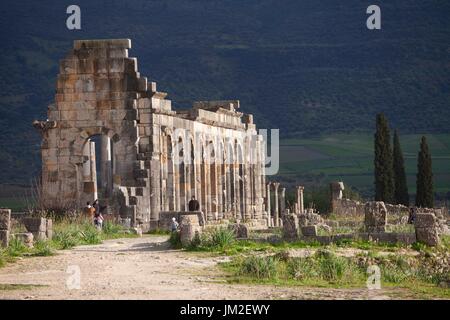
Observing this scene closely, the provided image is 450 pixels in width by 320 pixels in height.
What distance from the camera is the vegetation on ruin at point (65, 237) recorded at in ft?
95.2

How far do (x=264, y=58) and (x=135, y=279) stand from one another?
141413mm

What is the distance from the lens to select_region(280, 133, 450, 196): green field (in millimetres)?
116875

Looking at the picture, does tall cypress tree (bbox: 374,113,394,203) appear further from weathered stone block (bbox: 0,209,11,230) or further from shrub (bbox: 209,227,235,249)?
weathered stone block (bbox: 0,209,11,230)

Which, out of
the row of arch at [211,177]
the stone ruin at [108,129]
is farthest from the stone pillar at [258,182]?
the stone ruin at [108,129]

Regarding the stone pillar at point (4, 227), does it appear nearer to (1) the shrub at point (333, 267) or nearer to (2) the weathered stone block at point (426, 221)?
(1) the shrub at point (333, 267)

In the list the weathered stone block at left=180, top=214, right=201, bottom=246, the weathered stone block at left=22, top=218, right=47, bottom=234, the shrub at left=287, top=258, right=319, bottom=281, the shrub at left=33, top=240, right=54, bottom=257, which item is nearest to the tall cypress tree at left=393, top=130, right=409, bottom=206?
the weathered stone block at left=180, top=214, right=201, bottom=246

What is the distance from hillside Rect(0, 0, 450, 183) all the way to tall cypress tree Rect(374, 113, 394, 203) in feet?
194

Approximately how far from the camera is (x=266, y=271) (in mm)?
24719

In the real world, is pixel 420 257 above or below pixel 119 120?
below

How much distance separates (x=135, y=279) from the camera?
23.9m

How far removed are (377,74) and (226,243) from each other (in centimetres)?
12456
